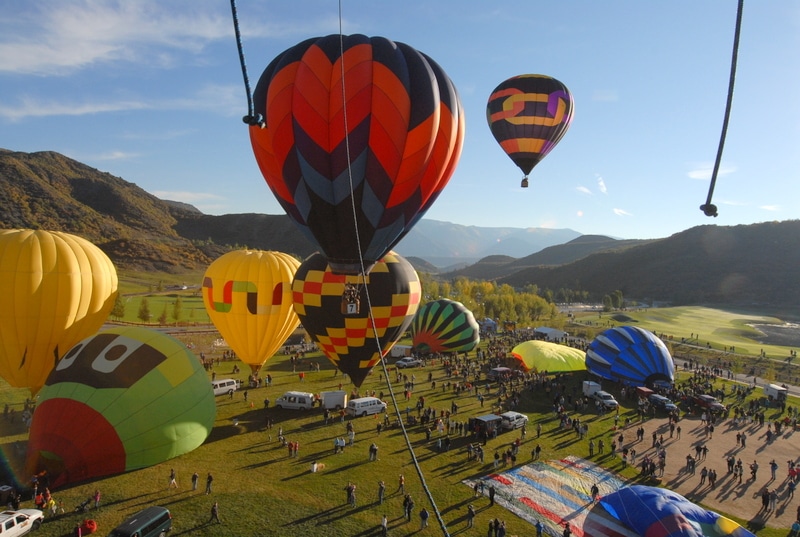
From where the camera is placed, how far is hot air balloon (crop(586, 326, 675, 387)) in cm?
2427

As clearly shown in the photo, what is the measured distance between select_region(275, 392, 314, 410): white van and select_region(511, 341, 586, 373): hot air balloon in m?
14.2

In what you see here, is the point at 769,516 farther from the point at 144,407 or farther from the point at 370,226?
the point at 144,407

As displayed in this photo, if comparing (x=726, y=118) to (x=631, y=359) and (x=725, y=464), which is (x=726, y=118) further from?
(x=631, y=359)

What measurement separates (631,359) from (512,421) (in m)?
10.4

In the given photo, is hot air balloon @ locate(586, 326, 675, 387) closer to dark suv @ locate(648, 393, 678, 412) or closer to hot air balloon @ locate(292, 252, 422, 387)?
dark suv @ locate(648, 393, 678, 412)

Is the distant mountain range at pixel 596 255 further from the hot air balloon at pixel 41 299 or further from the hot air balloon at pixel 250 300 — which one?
the hot air balloon at pixel 41 299

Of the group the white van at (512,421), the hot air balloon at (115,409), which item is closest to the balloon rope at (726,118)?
the hot air balloon at (115,409)

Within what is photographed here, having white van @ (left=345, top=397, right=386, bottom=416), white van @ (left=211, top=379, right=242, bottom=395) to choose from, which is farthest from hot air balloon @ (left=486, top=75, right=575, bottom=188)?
white van @ (left=211, top=379, right=242, bottom=395)

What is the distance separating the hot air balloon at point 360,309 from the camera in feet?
45.0

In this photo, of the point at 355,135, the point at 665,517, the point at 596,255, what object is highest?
the point at 355,135

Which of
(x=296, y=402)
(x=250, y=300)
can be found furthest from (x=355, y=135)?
(x=296, y=402)

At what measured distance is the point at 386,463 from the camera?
14.0 metres

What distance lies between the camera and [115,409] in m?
11.9

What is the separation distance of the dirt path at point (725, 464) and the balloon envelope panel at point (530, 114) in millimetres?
12550
